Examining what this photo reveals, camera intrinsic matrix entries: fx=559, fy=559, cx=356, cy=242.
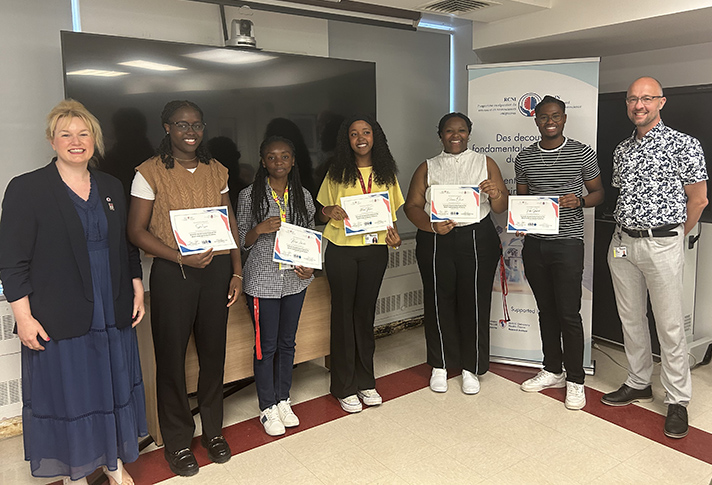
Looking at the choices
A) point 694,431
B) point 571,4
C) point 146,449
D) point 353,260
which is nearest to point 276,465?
point 146,449

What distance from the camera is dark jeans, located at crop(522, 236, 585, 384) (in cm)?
311

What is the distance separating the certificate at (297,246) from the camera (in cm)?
271

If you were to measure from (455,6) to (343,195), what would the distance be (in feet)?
4.90

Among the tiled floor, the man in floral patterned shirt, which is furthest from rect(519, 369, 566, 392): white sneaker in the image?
the man in floral patterned shirt

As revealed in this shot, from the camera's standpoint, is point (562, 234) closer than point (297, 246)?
No

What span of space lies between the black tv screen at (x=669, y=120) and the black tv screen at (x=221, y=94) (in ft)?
5.56

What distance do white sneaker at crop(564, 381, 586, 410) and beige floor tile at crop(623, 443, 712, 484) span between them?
46 centimetres

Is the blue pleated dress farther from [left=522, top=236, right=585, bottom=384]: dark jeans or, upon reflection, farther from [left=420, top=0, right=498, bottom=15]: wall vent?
[left=420, top=0, right=498, bottom=15]: wall vent

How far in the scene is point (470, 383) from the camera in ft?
11.0

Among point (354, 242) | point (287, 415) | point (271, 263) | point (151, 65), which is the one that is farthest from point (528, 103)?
point (287, 415)

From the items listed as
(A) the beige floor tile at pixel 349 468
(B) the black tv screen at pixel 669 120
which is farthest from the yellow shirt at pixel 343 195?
(B) the black tv screen at pixel 669 120

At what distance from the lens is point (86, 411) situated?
2193 mm

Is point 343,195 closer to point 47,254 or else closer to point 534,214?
point 534,214

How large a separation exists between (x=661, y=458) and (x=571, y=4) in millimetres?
2616
